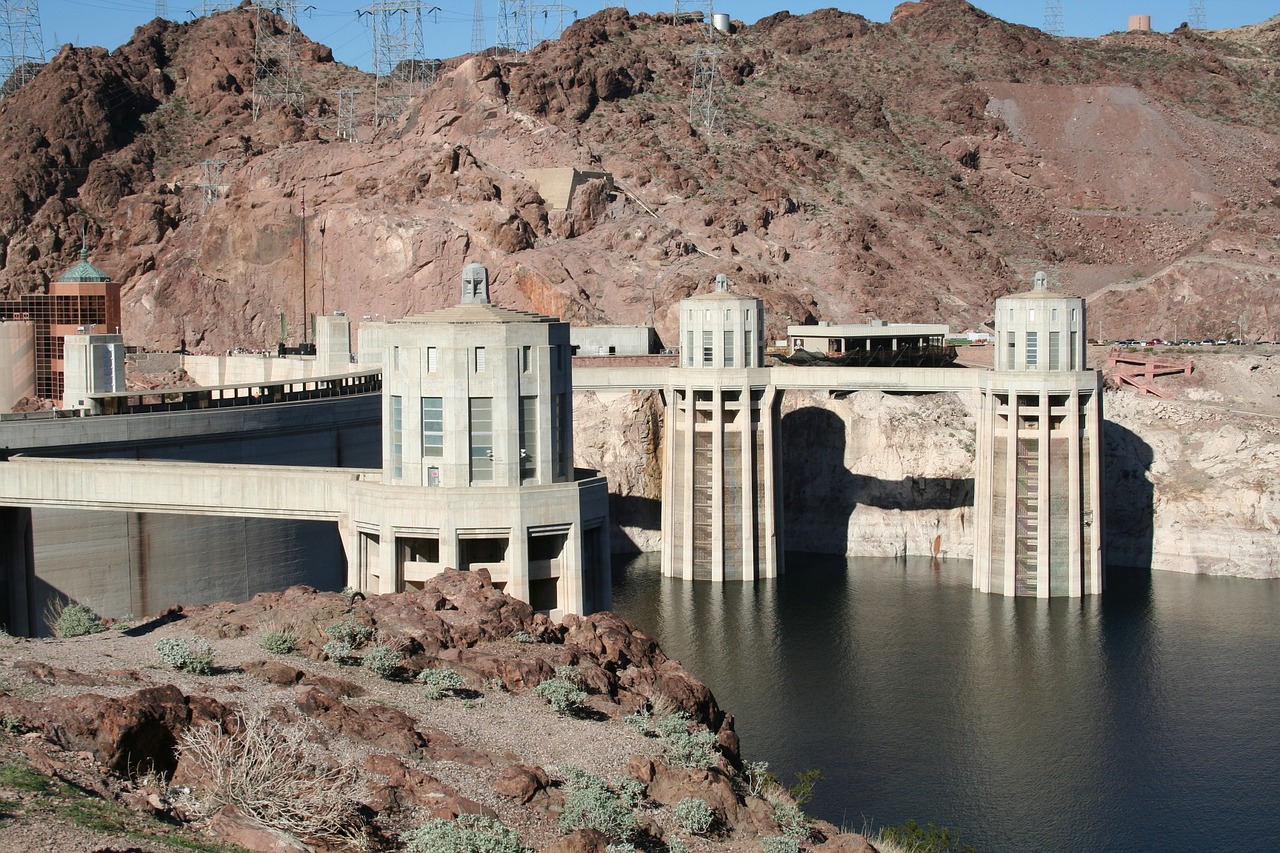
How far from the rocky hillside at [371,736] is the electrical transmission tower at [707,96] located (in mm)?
101491

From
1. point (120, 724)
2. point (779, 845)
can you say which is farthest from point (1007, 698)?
point (120, 724)

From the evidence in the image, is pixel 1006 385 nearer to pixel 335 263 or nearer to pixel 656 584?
pixel 656 584

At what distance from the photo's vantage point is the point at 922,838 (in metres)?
35.0

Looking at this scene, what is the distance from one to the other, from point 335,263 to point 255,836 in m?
82.7

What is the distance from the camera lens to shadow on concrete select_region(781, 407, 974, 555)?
3150 inches

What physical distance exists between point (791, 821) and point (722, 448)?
51.4 meters

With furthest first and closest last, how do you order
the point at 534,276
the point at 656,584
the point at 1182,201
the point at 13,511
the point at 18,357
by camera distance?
the point at 1182,201, the point at 534,276, the point at 18,357, the point at 656,584, the point at 13,511

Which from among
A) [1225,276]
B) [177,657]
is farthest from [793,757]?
[1225,276]

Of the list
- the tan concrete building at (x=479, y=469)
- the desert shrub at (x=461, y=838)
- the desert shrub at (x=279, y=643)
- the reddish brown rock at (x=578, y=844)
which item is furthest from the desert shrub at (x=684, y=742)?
the tan concrete building at (x=479, y=469)

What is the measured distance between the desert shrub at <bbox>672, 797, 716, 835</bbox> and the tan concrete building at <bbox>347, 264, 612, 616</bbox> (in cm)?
1075

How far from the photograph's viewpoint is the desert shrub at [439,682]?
23641 mm

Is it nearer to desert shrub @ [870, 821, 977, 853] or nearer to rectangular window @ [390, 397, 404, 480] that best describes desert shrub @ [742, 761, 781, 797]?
desert shrub @ [870, 821, 977, 853]

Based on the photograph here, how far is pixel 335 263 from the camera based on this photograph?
9812cm

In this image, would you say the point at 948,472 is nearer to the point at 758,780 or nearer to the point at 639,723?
the point at 758,780
